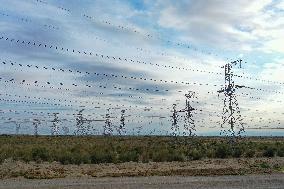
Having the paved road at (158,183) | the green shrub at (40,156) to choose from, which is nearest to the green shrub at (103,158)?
the green shrub at (40,156)

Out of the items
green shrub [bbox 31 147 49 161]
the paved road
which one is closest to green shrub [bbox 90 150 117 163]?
green shrub [bbox 31 147 49 161]

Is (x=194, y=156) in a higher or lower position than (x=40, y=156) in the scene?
lower

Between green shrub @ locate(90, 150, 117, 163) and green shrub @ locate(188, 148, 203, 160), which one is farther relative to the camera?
green shrub @ locate(188, 148, 203, 160)

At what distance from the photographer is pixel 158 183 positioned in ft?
78.4

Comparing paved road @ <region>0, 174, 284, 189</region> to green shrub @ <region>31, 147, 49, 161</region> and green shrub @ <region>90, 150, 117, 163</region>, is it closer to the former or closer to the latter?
green shrub @ <region>90, 150, 117, 163</region>

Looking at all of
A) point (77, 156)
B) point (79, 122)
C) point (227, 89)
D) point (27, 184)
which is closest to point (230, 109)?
point (227, 89)

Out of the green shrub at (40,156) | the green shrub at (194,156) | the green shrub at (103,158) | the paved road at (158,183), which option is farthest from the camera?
the green shrub at (194,156)

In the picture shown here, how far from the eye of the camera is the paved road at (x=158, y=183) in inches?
888

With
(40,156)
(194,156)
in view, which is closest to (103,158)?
(40,156)

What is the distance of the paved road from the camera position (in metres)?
22.6

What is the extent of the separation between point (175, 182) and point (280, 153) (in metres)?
29.6

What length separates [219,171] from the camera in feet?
101

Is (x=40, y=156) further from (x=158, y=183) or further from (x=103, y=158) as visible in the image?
(x=158, y=183)

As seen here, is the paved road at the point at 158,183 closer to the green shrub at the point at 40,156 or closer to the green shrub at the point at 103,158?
the green shrub at the point at 103,158
